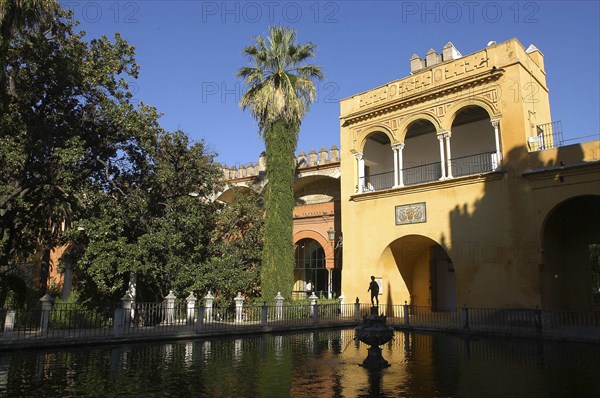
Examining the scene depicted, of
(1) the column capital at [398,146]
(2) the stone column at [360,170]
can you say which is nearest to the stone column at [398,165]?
(1) the column capital at [398,146]

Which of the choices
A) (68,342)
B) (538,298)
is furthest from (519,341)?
(68,342)

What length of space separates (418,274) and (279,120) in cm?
938

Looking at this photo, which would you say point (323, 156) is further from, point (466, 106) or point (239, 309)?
point (239, 309)

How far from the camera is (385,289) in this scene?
20453mm

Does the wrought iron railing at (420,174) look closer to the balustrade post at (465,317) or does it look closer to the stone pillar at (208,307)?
the balustrade post at (465,317)

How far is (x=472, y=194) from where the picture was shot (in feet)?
56.9

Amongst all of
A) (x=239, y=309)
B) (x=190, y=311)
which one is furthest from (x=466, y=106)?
(x=190, y=311)

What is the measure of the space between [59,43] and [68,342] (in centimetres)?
906

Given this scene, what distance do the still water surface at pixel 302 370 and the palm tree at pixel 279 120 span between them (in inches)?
269

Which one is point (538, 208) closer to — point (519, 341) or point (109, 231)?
point (519, 341)

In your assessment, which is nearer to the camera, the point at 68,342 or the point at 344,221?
the point at 68,342

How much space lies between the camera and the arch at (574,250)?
1667cm

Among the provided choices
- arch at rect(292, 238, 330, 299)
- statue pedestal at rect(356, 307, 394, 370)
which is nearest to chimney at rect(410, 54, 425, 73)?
arch at rect(292, 238, 330, 299)

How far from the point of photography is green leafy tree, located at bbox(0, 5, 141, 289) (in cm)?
1386
